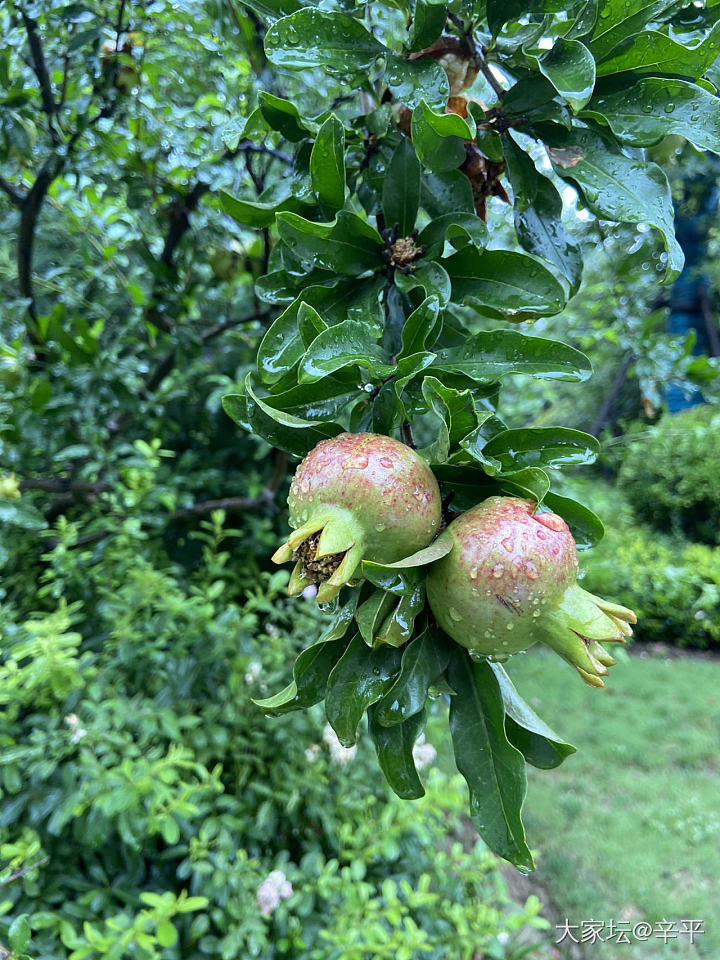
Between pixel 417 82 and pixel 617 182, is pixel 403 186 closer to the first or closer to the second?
pixel 417 82

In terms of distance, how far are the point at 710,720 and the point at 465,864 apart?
232 cm

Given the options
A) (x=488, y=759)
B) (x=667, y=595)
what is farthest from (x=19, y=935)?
(x=667, y=595)

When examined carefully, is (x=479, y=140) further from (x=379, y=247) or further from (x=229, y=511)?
(x=229, y=511)

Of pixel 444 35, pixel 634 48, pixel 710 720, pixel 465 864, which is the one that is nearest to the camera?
pixel 634 48

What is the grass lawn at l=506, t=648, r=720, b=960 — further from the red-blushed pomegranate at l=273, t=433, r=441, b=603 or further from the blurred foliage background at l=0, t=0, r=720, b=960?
the red-blushed pomegranate at l=273, t=433, r=441, b=603

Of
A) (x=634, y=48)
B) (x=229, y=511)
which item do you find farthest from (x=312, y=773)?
(x=634, y=48)

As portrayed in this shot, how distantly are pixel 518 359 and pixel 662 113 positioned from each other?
0.29 m

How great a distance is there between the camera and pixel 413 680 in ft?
1.82

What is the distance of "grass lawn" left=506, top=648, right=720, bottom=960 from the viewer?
84.7 inches

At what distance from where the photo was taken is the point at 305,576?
55 centimetres

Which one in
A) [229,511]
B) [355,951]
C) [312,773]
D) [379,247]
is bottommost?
[355,951]

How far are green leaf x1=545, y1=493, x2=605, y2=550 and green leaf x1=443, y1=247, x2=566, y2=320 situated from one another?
7.6 inches

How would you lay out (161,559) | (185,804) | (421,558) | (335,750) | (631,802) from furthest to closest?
(631,802) < (161,559) < (335,750) < (185,804) < (421,558)

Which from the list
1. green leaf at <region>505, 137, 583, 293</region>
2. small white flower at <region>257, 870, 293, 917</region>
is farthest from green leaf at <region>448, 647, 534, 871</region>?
small white flower at <region>257, 870, 293, 917</region>
